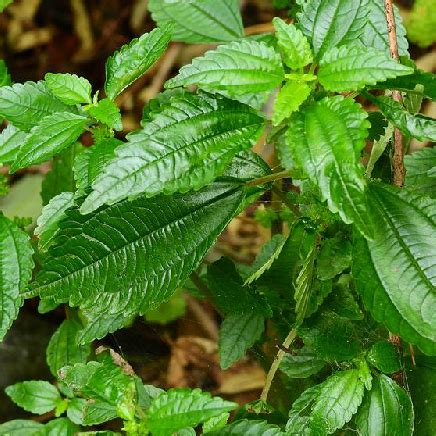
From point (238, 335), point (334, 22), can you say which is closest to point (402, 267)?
point (334, 22)

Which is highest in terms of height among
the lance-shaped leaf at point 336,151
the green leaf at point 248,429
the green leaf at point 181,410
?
the lance-shaped leaf at point 336,151

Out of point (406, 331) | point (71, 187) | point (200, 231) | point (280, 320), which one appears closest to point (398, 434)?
point (406, 331)

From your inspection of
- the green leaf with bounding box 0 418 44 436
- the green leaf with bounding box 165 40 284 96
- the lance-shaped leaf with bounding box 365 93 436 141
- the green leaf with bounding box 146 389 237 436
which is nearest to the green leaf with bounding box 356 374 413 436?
the green leaf with bounding box 146 389 237 436

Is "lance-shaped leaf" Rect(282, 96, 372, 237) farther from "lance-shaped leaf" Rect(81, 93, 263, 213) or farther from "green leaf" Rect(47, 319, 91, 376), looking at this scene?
"green leaf" Rect(47, 319, 91, 376)

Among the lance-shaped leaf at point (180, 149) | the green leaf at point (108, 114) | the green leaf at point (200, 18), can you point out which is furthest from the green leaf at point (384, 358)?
the green leaf at point (200, 18)

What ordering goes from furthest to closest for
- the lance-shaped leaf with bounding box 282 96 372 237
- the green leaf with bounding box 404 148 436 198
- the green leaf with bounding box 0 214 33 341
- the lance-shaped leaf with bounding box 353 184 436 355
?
the green leaf with bounding box 404 148 436 198
the green leaf with bounding box 0 214 33 341
the lance-shaped leaf with bounding box 353 184 436 355
the lance-shaped leaf with bounding box 282 96 372 237

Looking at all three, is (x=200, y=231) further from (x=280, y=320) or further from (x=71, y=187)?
(x=71, y=187)

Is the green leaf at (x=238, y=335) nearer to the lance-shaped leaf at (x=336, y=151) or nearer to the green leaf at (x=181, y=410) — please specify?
the green leaf at (x=181, y=410)
